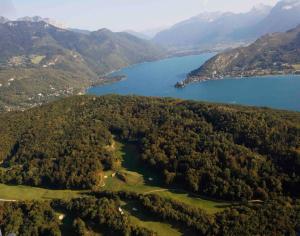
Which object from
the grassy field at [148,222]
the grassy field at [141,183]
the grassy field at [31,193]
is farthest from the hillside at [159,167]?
the grassy field at [31,193]

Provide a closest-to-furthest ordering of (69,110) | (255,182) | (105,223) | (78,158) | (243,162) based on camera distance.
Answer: (105,223) < (255,182) < (243,162) < (78,158) < (69,110)

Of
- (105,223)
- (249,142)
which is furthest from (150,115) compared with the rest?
(105,223)

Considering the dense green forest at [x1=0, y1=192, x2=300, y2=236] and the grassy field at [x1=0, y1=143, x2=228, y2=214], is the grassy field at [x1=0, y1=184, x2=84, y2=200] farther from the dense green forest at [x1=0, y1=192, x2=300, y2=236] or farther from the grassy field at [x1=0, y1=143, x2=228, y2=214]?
the dense green forest at [x1=0, y1=192, x2=300, y2=236]

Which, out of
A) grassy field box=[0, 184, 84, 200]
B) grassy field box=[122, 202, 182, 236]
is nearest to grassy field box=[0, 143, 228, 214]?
grassy field box=[0, 184, 84, 200]

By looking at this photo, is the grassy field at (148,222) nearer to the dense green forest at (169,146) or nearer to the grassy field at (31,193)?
the dense green forest at (169,146)

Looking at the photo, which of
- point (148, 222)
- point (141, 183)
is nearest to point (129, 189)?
point (141, 183)

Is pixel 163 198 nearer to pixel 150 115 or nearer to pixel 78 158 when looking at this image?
pixel 78 158
